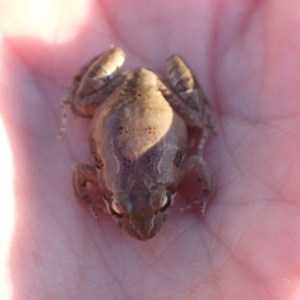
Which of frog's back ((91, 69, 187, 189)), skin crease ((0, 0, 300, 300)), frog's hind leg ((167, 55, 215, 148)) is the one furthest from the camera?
frog's hind leg ((167, 55, 215, 148))

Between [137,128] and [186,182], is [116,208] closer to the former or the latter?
[137,128]

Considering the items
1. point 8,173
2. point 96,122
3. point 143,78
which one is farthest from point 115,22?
point 8,173

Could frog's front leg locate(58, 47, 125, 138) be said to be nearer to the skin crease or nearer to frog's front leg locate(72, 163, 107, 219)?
the skin crease

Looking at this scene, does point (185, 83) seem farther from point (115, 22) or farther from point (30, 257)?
point (30, 257)

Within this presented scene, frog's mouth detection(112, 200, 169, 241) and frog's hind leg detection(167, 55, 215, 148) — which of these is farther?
frog's hind leg detection(167, 55, 215, 148)

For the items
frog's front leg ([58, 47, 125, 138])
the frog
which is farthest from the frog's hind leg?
frog's front leg ([58, 47, 125, 138])

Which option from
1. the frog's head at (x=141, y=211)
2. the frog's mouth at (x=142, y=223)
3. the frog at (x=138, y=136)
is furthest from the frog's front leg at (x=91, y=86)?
the frog's mouth at (x=142, y=223)

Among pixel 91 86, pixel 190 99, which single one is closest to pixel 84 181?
pixel 91 86
